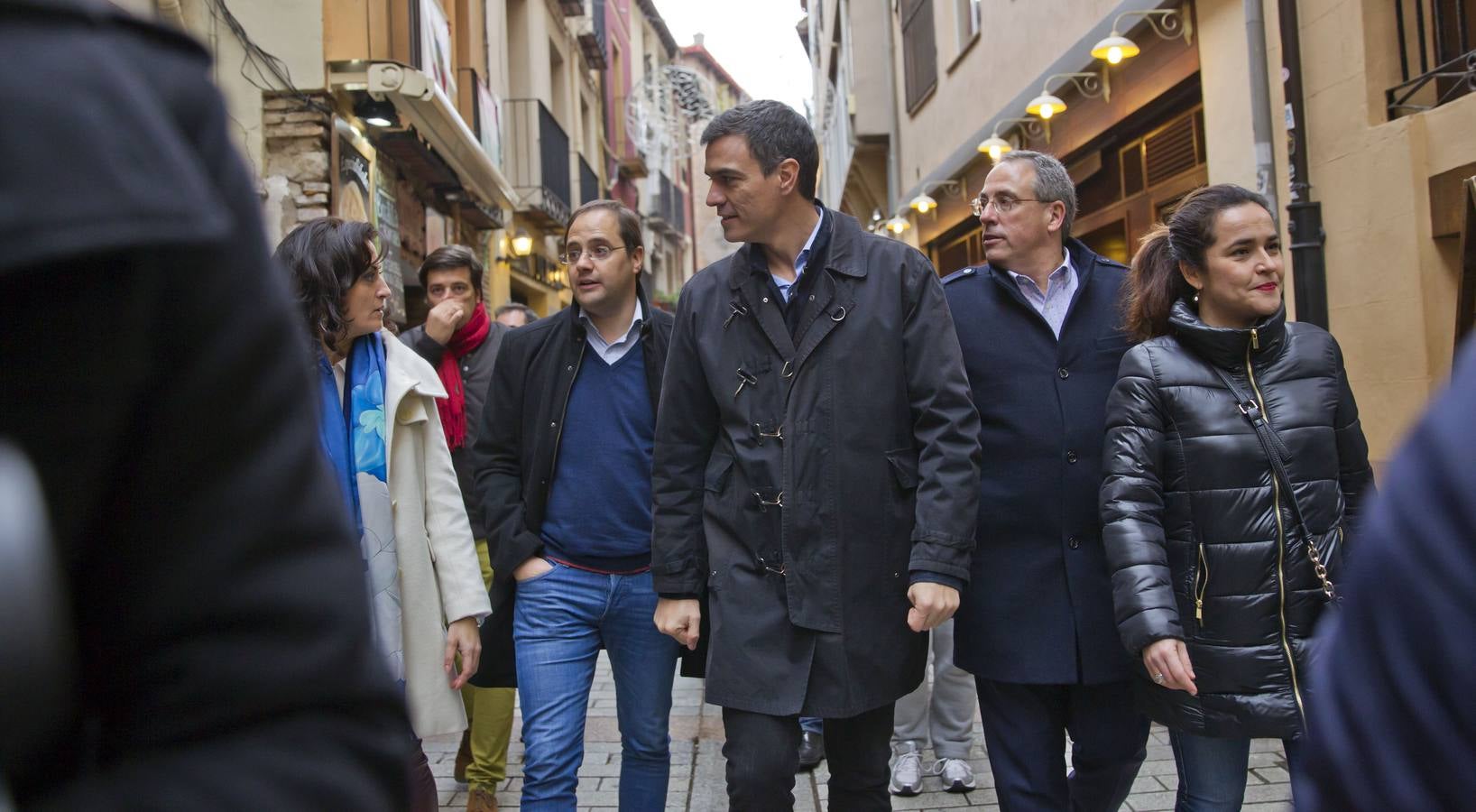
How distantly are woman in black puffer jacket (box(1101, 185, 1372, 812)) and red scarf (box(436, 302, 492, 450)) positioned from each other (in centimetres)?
289

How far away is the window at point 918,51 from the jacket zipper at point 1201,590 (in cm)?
1346

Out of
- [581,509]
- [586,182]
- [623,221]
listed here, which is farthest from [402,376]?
[586,182]

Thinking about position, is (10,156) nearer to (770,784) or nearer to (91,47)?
(91,47)

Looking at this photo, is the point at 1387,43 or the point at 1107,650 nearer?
the point at 1107,650

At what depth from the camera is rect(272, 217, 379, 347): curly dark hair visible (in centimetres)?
328

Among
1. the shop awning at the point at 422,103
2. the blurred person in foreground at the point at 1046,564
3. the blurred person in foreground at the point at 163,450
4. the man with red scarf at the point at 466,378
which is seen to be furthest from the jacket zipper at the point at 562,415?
the shop awning at the point at 422,103

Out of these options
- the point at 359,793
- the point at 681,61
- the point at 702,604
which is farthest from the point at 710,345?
the point at 681,61

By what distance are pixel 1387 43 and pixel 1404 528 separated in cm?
635

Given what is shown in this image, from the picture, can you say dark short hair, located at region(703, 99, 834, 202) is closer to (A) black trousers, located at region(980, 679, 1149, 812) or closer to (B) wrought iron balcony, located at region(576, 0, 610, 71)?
(A) black trousers, located at region(980, 679, 1149, 812)

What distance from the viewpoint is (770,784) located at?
3178 millimetres

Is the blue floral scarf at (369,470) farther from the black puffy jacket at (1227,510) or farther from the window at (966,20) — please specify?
the window at (966,20)

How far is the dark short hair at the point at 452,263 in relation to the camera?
5348 millimetres

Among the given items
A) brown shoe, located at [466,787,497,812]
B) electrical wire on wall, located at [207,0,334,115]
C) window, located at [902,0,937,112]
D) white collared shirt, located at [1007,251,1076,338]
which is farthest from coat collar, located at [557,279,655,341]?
window, located at [902,0,937,112]

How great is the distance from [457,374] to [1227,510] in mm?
3392
